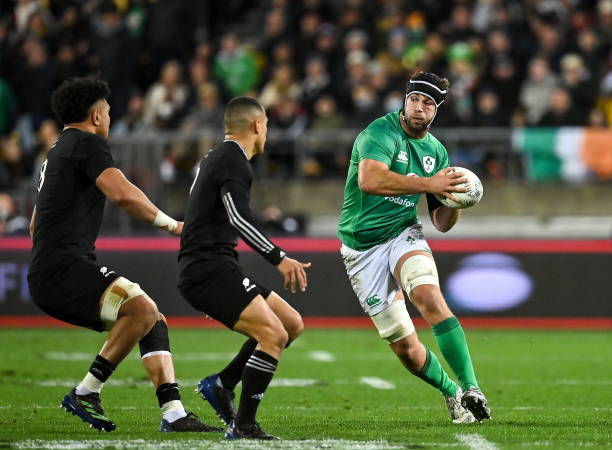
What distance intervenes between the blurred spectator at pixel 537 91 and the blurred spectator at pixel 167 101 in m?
4.83

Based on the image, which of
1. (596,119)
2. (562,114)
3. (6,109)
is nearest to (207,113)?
(6,109)

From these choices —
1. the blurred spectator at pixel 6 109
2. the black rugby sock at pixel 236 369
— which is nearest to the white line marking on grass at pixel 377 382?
the black rugby sock at pixel 236 369

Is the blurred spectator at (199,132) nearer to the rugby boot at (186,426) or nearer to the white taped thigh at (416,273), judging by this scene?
the white taped thigh at (416,273)

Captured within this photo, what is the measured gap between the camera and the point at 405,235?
880 centimetres

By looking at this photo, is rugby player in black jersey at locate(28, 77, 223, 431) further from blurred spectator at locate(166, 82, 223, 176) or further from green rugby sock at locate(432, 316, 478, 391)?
blurred spectator at locate(166, 82, 223, 176)

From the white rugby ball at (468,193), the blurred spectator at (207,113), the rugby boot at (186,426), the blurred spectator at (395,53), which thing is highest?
the blurred spectator at (395,53)

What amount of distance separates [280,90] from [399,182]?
1013cm

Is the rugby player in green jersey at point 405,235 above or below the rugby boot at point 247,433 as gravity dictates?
above

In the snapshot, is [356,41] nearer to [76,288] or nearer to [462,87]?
[462,87]

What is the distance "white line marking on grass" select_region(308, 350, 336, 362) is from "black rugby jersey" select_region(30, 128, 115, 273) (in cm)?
551

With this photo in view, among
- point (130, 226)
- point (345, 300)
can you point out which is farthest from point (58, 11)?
point (345, 300)

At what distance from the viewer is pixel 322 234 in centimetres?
1772

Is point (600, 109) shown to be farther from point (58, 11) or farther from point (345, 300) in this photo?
point (58, 11)

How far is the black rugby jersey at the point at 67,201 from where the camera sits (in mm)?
7660
